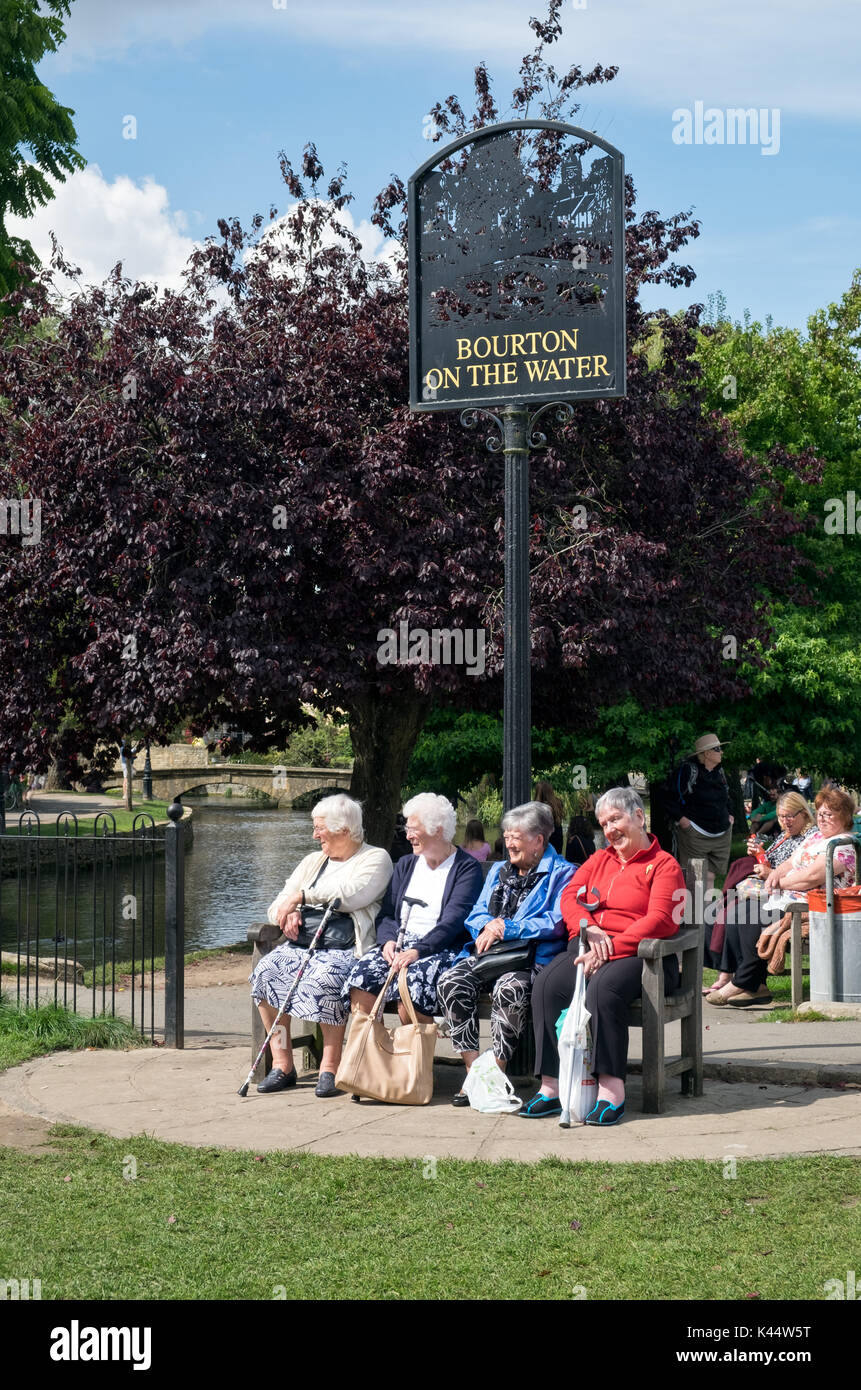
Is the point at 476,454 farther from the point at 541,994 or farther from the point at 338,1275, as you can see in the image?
the point at 338,1275

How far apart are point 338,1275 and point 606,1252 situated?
0.87 m

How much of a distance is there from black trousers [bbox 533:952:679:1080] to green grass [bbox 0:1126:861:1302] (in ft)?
2.72

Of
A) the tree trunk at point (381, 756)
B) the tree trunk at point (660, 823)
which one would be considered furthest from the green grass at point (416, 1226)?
the tree trunk at point (660, 823)

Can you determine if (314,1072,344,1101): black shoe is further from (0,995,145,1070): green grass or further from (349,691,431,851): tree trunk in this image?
(349,691,431,851): tree trunk

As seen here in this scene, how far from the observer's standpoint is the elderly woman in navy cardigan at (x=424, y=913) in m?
6.96

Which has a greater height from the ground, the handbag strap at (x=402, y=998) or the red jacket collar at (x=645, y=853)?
the red jacket collar at (x=645, y=853)

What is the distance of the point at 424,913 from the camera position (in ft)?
23.5

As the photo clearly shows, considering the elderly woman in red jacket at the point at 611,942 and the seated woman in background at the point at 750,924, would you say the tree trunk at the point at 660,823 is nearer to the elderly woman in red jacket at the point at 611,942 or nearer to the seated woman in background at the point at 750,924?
the seated woman in background at the point at 750,924

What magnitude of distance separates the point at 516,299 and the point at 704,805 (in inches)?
313

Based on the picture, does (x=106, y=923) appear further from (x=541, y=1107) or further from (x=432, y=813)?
(x=541, y=1107)

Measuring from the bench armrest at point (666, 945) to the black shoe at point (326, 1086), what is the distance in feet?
5.50

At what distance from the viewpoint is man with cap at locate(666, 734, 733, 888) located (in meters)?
14.1

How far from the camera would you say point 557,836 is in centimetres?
1009
